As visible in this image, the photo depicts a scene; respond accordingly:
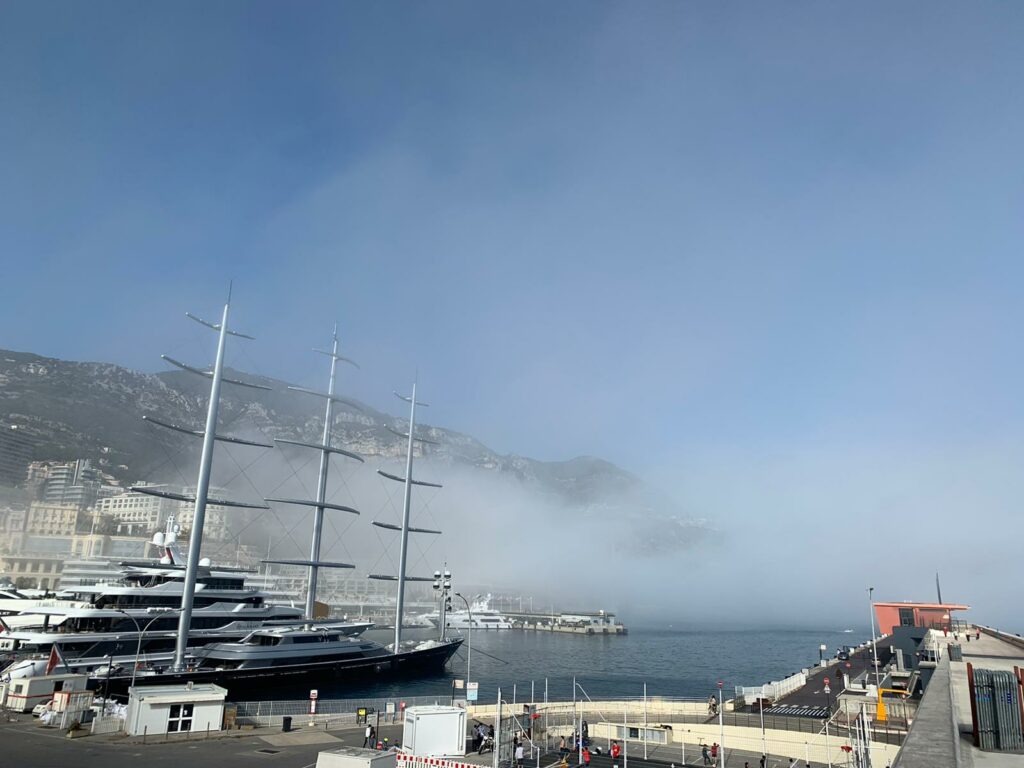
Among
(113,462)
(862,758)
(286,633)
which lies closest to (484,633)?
(286,633)

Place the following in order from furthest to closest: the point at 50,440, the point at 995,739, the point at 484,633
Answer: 1. the point at 50,440
2. the point at 484,633
3. the point at 995,739

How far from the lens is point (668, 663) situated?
8750 centimetres

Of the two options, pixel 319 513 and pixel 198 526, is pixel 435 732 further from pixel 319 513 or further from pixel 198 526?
pixel 319 513

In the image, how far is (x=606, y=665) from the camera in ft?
270

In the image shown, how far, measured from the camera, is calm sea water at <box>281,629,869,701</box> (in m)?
58.4

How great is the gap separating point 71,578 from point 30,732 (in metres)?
91.4

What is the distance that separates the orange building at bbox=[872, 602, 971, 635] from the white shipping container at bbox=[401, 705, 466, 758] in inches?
1967

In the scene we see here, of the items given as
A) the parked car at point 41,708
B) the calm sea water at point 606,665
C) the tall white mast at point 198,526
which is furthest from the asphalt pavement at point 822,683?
the tall white mast at point 198,526

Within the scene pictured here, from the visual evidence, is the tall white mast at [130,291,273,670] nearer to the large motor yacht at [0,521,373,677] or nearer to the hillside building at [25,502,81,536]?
the large motor yacht at [0,521,373,677]

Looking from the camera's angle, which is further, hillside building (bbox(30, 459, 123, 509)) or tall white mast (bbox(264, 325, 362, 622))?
hillside building (bbox(30, 459, 123, 509))

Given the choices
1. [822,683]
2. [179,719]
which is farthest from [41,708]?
[822,683]

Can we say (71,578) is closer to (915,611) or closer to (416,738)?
(416,738)

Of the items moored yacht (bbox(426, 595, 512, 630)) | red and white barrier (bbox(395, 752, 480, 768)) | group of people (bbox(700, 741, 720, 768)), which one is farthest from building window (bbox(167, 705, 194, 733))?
moored yacht (bbox(426, 595, 512, 630))

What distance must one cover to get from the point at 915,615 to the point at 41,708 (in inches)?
2510
